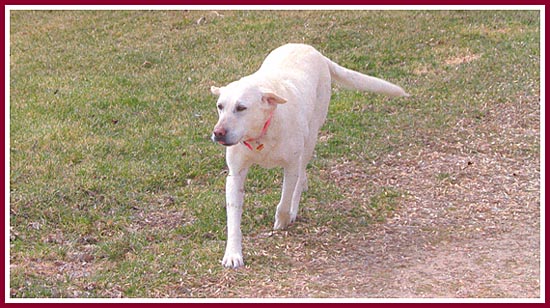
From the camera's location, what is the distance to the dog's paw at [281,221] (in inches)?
256

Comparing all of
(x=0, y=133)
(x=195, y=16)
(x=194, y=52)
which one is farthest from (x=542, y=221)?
(x=195, y=16)

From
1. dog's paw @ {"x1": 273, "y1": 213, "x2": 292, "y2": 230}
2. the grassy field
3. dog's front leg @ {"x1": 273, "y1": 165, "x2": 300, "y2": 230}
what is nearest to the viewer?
the grassy field

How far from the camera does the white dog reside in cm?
553

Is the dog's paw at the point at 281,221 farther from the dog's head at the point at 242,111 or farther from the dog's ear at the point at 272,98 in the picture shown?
the dog's ear at the point at 272,98

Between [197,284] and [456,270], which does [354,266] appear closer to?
[456,270]

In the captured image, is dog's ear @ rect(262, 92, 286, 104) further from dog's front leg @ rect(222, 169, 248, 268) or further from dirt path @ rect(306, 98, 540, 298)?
dirt path @ rect(306, 98, 540, 298)

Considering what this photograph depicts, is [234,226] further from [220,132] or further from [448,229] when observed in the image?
[448,229]

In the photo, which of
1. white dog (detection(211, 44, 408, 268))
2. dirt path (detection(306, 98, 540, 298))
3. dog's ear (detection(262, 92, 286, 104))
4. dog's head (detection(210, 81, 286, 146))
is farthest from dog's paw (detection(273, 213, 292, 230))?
dog's ear (detection(262, 92, 286, 104))

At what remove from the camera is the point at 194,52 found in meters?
11.6

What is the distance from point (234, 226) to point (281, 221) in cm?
70

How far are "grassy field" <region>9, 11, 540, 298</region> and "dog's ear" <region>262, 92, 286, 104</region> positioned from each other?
1141 millimetres

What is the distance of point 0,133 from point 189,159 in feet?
5.52

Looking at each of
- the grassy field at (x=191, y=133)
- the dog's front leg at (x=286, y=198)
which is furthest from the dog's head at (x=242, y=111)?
the grassy field at (x=191, y=133)

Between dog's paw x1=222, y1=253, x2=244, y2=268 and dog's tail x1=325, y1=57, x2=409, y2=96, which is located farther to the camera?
dog's tail x1=325, y1=57, x2=409, y2=96
